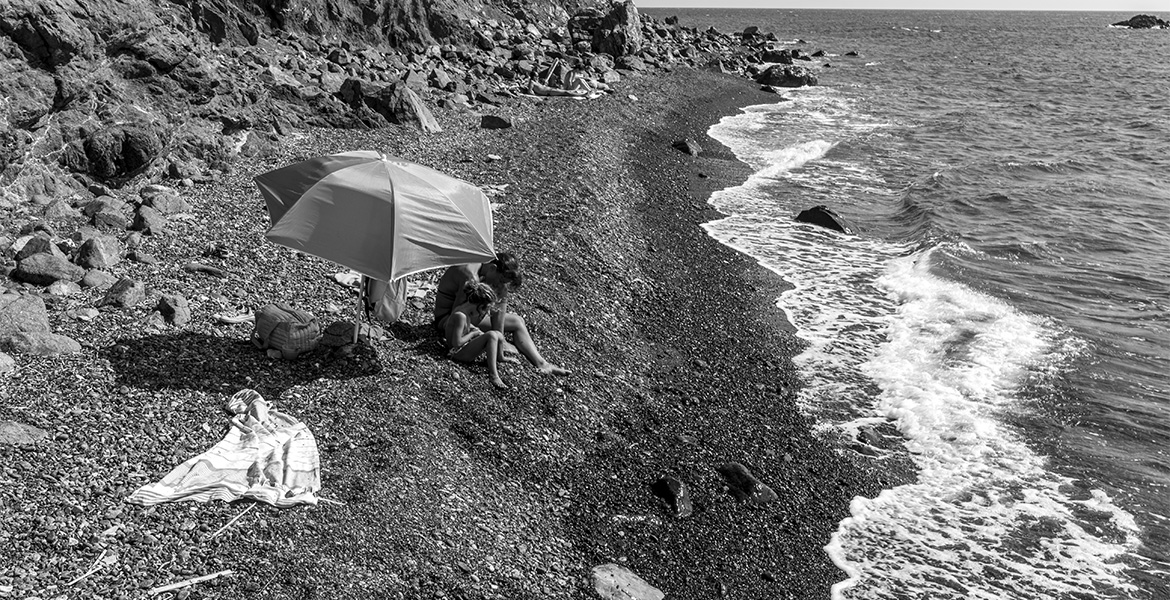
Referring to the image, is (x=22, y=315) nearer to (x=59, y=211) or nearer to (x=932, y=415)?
(x=59, y=211)

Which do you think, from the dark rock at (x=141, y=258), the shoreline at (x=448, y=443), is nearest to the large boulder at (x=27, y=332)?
the shoreline at (x=448, y=443)

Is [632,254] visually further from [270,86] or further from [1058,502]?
[270,86]

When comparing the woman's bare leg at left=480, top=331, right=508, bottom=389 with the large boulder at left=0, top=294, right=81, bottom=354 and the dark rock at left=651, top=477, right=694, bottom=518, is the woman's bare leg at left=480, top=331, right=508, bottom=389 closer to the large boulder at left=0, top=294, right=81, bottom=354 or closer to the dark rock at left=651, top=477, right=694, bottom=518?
the dark rock at left=651, top=477, right=694, bottom=518

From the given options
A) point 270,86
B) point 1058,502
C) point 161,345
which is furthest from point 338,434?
point 270,86

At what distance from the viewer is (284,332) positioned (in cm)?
1070

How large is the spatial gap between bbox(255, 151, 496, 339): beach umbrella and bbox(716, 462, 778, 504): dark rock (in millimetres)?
4172

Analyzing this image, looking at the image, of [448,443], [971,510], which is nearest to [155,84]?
[448,443]

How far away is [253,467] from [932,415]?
978cm

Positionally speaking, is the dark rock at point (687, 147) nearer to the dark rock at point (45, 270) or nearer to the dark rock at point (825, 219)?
the dark rock at point (825, 219)

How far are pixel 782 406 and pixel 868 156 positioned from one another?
21939mm

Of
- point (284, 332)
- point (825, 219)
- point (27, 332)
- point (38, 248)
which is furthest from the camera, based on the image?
point (825, 219)

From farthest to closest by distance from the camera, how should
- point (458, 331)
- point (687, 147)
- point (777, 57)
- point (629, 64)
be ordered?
point (777, 57) → point (629, 64) → point (687, 147) → point (458, 331)

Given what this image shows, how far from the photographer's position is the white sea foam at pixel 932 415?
9.95 m

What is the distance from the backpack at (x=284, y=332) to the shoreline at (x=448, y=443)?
17 cm
